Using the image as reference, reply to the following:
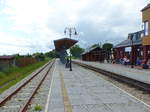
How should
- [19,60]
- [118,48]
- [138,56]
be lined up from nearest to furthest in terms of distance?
[138,56] → [19,60] → [118,48]

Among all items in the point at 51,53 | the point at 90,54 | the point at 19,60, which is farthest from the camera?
the point at 51,53

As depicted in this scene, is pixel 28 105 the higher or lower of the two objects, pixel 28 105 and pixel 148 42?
the lower

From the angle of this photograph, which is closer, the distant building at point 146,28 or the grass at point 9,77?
the grass at point 9,77

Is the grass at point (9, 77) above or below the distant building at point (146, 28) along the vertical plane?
below

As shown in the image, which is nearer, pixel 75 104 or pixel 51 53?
pixel 75 104

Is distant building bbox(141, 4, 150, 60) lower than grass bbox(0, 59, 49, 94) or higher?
higher

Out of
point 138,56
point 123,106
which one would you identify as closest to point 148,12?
point 138,56

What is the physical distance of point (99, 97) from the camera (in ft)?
32.0

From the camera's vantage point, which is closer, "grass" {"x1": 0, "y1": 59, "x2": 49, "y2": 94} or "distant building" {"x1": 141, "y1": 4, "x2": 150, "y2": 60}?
"grass" {"x1": 0, "y1": 59, "x2": 49, "y2": 94}

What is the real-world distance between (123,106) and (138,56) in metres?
28.4

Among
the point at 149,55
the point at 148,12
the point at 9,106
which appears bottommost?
the point at 9,106

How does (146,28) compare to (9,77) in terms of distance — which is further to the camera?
(146,28)

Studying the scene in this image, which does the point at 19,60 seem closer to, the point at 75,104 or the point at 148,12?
the point at 148,12

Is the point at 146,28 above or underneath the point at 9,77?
above
